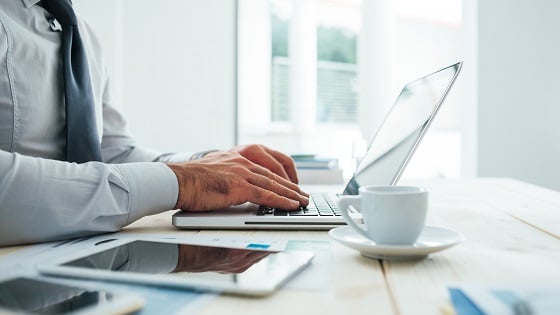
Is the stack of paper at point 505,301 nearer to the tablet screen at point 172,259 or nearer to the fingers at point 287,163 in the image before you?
the tablet screen at point 172,259

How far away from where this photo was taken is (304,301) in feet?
1.36

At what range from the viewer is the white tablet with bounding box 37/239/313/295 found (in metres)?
0.44

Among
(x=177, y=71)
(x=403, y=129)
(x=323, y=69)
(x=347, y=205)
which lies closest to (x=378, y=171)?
(x=403, y=129)

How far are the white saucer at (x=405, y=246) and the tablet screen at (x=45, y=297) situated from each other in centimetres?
26

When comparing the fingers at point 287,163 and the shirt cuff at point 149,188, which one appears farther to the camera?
the fingers at point 287,163

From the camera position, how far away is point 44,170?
674mm

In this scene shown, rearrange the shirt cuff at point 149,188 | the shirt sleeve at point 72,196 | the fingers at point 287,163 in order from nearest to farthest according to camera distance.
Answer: the shirt sleeve at point 72,196 < the shirt cuff at point 149,188 < the fingers at point 287,163

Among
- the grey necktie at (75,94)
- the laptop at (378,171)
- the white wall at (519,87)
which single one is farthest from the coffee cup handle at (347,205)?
the white wall at (519,87)

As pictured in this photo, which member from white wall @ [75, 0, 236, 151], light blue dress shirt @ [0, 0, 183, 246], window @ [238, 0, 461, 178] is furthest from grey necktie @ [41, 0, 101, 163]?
window @ [238, 0, 461, 178]

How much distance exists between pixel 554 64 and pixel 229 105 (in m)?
1.71

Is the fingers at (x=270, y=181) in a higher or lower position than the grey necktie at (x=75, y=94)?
lower

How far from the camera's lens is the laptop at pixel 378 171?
75 centimetres

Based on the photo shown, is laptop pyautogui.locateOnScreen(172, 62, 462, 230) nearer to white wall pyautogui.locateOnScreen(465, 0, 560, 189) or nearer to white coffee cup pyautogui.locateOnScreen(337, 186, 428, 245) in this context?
white coffee cup pyautogui.locateOnScreen(337, 186, 428, 245)

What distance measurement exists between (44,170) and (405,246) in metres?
0.47
